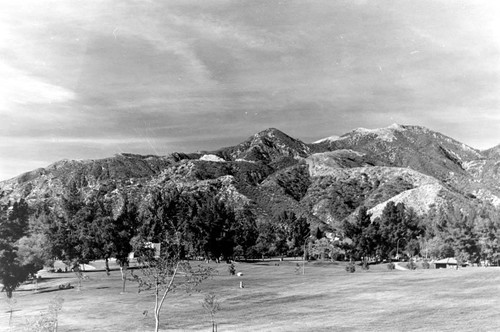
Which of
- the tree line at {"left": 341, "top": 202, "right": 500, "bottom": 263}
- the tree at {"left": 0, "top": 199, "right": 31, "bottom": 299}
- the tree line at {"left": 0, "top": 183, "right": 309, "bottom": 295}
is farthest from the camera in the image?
the tree line at {"left": 341, "top": 202, "right": 500, "bottom": 263}

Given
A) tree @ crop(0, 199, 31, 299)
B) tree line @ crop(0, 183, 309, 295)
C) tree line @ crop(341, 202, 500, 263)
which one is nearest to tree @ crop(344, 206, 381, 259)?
tree line @ crop(341, 202, 500, 263)

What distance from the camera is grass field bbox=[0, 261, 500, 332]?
54625mm

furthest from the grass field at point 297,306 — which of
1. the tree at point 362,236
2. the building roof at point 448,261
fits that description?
the tree at point 362,236

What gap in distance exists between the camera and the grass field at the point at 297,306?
54625 millimetres

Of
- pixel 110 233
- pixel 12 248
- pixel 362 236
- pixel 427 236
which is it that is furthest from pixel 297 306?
pixel 427 236

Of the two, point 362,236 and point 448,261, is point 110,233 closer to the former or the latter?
point 362,236

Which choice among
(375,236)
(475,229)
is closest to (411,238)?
(375,236)

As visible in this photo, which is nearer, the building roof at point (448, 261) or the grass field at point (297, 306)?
the grass field at point (297, 306)

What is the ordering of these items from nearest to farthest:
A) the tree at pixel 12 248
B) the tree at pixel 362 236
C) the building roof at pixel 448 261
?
the tree at pixel 12 248 < the building roof at pixel 448 261 < the tree at pixel 362 236

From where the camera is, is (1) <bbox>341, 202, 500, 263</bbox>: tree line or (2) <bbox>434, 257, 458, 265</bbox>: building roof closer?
(1) <bbox>341, 202, 500, 263</bbox>: tree line

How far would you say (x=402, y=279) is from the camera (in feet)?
342

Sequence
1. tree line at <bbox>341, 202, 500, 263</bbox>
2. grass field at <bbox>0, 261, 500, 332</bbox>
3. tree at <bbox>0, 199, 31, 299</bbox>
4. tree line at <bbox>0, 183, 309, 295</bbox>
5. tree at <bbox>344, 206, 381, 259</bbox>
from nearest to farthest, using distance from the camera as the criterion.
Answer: grass field at <bbox>0, 261, 500, 332</bbox> < tree at <bbox>0, 199, 31, 299</bbox> < tree line at <bbox>0, 183, 309, 295</bbox> < tree line at <bbox>341, 202, 500, 263</bbox> < tree at <bbox>344, 206, 381, 259</bbox>

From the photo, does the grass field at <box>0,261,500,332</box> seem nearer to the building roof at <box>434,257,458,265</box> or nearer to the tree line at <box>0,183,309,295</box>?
the tree line at <box>0,183,309,295</box>

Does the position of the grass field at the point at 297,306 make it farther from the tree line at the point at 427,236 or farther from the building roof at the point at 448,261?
the building roof at the point at 448,261
